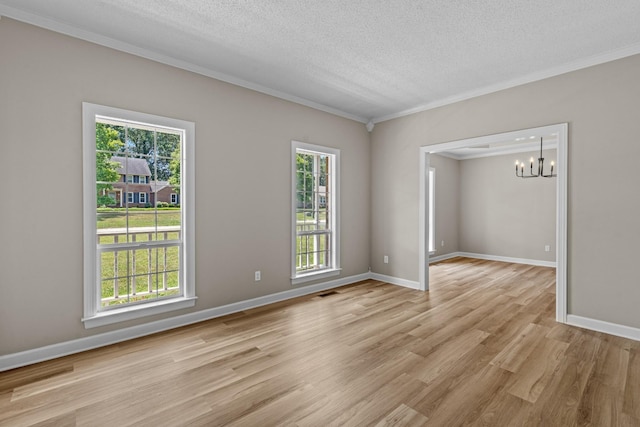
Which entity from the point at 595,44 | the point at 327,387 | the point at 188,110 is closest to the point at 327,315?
the point at 327,387

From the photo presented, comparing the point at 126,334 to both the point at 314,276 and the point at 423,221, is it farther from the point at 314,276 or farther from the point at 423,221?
the point at 423,221

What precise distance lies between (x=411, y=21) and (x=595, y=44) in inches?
78.2

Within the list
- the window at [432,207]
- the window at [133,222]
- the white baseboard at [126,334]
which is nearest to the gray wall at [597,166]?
the window at [432,207]

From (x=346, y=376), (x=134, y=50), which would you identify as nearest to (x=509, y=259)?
(x=346, y=376)

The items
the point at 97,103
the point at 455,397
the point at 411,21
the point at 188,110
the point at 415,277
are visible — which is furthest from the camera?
the point at 415,277

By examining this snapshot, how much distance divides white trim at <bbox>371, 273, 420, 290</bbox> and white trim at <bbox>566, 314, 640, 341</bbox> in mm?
2006

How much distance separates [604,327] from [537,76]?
2928 mm

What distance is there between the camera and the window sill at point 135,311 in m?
2.89

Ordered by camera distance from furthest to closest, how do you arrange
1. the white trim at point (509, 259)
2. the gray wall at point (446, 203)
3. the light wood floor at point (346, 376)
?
1. the gray wall at point (446, 203)
2. the white trim at point (509, 259)
3. the light wood floor at point (346, 376)

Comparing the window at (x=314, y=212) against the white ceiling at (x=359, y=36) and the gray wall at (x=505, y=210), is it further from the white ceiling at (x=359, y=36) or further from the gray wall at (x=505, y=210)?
the gray wall at (x=505, y=210)

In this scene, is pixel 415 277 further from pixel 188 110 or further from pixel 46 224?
pixel 46 224

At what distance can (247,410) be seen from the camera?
6.59 feet

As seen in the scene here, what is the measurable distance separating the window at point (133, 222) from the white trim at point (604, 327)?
4.34 meters

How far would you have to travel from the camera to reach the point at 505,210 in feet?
24.6
